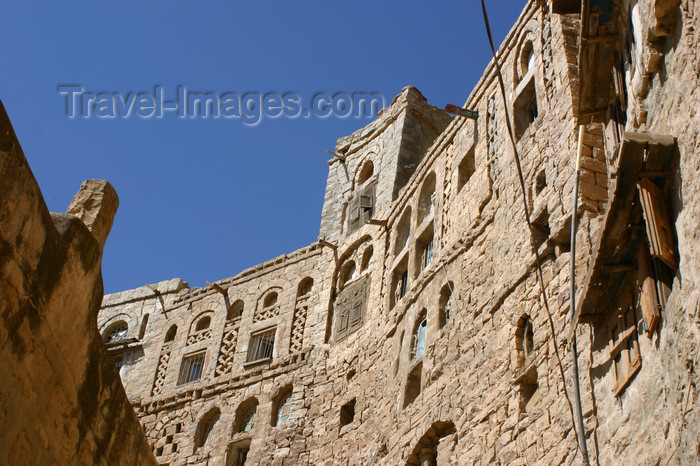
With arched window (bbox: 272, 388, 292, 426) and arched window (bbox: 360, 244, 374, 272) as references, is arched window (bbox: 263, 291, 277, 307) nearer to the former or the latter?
arched window (bbox: 360, 244, 374, 272)

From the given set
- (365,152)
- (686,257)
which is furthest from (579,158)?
(365,152)

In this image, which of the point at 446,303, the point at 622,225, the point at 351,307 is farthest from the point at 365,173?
the point at 622,225

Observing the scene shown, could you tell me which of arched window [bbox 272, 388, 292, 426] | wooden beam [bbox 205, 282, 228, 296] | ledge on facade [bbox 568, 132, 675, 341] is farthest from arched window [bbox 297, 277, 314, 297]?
ledge on facade [bbox 568, 132, 675, 341]

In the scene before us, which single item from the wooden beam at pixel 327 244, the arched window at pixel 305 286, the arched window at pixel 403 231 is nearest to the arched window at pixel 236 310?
the arched window at pixel 305 286

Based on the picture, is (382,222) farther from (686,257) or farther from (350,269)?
(686,257)

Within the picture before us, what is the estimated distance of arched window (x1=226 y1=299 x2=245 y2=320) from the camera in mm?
24078

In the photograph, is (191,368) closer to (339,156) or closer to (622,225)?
(339,156)

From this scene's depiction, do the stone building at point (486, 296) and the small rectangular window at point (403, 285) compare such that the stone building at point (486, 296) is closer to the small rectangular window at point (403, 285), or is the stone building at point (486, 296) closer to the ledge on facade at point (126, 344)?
the ledge on facade at point (126, 344)

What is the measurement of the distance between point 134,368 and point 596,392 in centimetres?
1793

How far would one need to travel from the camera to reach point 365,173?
25.0 metres

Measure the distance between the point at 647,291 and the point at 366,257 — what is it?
46.3ft

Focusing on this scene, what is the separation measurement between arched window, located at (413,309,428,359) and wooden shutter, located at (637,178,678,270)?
8897mm

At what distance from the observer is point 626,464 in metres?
7.89

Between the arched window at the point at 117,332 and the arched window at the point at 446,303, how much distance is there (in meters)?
13.3
